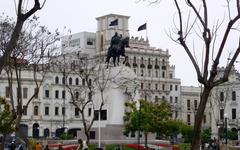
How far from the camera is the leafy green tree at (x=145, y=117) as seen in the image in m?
50.7

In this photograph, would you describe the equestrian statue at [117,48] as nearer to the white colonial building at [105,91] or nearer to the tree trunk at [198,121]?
the white colonial building at [105,91]

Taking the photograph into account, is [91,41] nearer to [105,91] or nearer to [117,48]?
[105,91]

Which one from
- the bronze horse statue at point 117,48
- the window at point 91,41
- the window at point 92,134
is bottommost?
the window at point 92,134

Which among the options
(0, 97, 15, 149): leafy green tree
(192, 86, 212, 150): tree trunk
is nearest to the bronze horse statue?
(0, 97, 15, 149): leafy green tree

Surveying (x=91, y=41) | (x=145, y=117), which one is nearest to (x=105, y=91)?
(x=145, y=117)

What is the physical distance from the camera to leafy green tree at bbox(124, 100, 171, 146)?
5069cm

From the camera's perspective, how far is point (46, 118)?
343 ft

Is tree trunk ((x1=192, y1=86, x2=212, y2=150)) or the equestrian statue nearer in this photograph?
tree trunk ((x1=192, y1=86, x2=212, y2=150))

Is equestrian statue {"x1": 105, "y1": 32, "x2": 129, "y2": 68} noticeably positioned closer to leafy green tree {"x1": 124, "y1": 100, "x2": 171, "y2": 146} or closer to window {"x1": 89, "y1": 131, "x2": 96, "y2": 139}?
leafy green tree {"x1": 124, "y1": 100, "x2": 171, "y2": 146}

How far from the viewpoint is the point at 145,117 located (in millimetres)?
57688

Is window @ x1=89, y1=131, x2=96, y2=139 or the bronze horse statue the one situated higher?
the bronze horse statue

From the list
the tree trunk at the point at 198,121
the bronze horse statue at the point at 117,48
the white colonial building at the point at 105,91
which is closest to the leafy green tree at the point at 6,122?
the white colonial building at the point at 105,91


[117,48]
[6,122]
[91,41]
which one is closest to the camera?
[6,122]

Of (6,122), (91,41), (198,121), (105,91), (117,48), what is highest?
(91,41)
